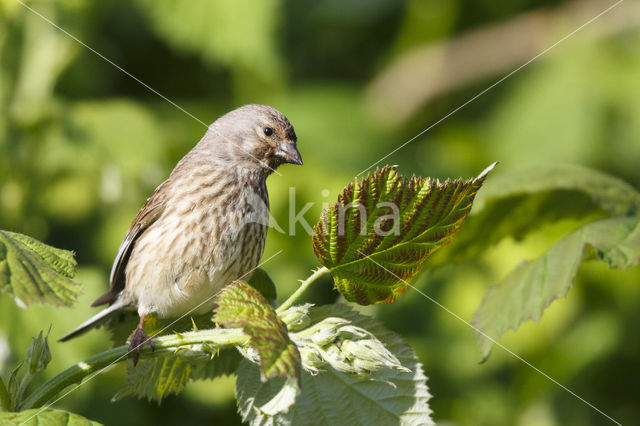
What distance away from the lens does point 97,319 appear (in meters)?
3.20

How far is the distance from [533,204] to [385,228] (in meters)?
1.25

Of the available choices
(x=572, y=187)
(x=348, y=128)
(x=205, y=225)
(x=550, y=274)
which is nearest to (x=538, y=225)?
(x=572, y=187)

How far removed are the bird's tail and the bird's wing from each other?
0.06 meters

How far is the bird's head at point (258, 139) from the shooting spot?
10.7 feet

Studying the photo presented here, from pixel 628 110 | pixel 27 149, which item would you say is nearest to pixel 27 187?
pixel 27 149

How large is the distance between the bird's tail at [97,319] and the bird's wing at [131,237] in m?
0.06

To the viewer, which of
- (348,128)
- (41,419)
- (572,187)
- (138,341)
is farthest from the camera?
(348,128)

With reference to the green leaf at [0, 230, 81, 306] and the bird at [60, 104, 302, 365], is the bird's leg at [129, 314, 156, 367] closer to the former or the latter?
the bird at [60, 104, 302, 365]

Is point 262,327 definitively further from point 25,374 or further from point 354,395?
point 354,395

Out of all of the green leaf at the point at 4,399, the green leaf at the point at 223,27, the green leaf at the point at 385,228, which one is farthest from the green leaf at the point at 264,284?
the green leaf at the point at 223,27

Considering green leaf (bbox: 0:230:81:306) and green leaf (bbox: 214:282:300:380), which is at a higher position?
green leaf (bbox: 0:230:81:306)

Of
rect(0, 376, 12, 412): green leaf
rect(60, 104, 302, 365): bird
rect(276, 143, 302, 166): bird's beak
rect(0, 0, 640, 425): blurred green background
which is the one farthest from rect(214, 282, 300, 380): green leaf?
rect(0, 0, 640, 425): blurred green background

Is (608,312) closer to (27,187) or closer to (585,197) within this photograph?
(585,197)

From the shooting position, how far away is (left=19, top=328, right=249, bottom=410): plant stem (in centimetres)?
180
